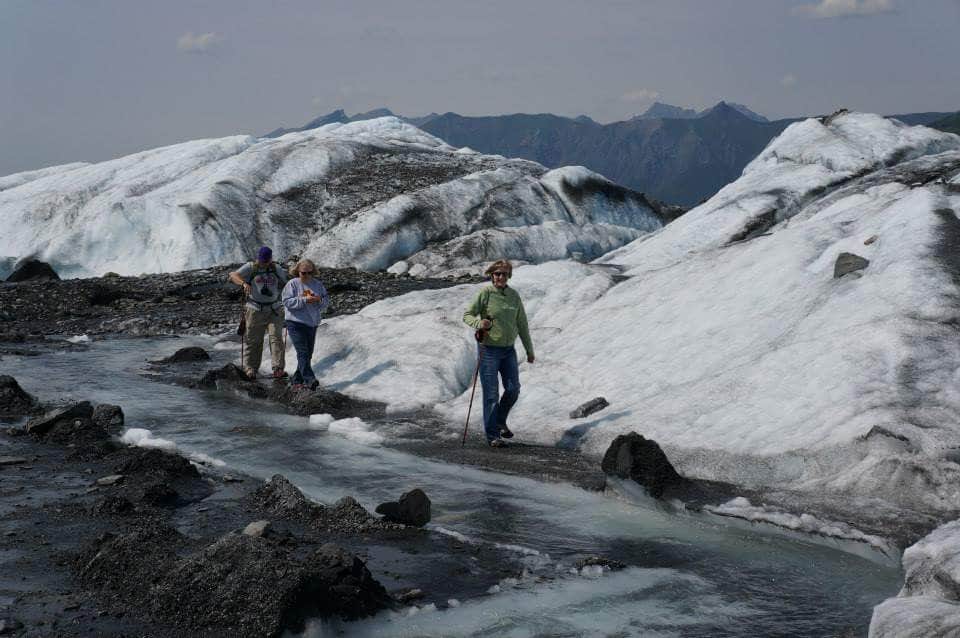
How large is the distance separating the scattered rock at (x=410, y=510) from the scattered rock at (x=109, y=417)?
21.5 feet

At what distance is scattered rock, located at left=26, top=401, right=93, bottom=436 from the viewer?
45.5 feet

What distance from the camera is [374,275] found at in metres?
38.8

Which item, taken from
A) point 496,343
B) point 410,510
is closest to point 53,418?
point 496,343

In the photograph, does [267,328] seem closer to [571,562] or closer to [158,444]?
[158,444]

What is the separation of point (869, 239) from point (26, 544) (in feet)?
43.7

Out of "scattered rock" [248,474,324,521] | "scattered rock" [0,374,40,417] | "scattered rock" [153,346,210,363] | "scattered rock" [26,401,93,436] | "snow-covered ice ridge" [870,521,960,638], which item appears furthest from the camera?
"scattered rock" [153,346,210,363]

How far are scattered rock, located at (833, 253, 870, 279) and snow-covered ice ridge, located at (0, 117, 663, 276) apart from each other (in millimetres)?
25984

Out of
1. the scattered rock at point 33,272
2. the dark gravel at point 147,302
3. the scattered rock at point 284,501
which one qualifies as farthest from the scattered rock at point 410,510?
the scattered rock at point 33,272

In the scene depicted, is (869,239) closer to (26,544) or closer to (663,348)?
(663,348)

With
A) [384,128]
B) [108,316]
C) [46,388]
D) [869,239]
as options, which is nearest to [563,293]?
[869,239]

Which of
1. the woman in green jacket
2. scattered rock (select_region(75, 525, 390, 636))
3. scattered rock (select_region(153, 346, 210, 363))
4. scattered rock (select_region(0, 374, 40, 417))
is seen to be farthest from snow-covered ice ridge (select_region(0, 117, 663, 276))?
scattered rock (select_region(75, 525, 390, 636))

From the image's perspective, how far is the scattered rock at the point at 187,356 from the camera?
2173 centimetres

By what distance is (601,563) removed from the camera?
28.7 ft

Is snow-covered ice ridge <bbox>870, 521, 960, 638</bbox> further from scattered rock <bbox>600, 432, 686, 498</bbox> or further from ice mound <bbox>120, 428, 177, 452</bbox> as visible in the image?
ice mound <bbox>120, 428, 177, 452</bbox>
